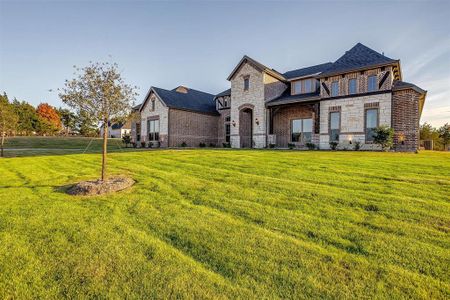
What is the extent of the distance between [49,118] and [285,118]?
72057 millimetres

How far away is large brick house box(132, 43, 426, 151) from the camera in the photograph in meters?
16.0

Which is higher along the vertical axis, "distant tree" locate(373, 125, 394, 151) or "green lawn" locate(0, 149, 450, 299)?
"distant tree" locate(373, 125, 394, 151)

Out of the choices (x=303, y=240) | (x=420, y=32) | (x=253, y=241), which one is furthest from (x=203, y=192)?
(x=420, y=32)

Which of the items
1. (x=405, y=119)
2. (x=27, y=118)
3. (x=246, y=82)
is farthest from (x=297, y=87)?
(x=27, y=118)

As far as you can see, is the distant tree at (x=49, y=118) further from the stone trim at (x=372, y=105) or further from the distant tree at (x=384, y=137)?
the distant tree at (x=384, y=137)

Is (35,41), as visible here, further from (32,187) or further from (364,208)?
(364,208)

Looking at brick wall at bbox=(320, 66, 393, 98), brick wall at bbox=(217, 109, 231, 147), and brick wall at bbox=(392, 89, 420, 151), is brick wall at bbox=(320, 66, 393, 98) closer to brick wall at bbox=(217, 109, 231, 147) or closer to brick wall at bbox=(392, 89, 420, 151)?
brick wall at bbox=(392, 89, 420, 151)

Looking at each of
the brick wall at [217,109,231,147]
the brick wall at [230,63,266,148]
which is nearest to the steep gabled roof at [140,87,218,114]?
the brick wall at [217,109,231,147]

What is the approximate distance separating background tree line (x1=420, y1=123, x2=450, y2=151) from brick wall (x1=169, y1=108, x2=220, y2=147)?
32533mm

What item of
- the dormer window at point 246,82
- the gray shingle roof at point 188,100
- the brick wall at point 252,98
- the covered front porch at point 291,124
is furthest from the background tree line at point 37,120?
the covered front porch at point 291,124

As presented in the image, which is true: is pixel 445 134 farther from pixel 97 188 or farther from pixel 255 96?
pixel 97 188

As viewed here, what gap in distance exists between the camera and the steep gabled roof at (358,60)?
16.5 metres

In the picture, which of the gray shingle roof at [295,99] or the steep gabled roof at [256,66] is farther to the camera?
the steep gabled roof at [256,66]

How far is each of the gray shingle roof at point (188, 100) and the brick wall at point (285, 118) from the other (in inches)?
372
